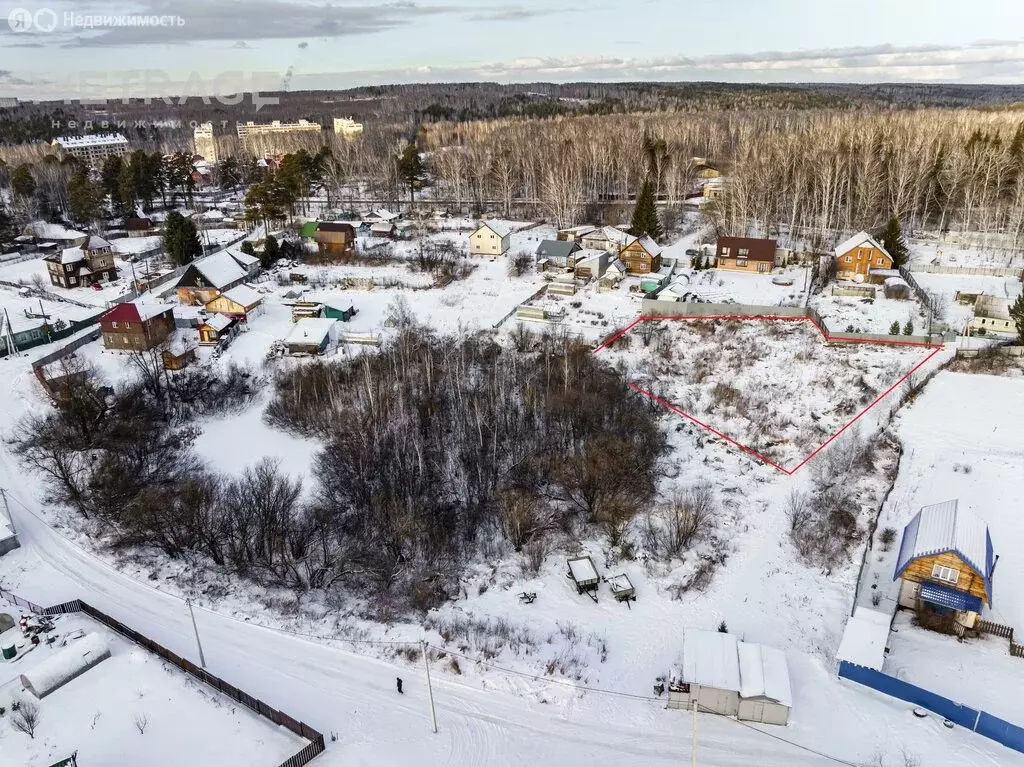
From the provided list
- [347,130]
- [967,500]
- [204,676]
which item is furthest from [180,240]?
[347,130]

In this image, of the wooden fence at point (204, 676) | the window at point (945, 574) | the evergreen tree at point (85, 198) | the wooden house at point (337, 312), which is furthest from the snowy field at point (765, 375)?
the evergreen tree at point (85, 198)

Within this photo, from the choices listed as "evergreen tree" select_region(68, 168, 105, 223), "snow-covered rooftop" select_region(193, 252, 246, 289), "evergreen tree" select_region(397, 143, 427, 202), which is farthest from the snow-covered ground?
"evergreen tree" select_region(397, 143, 427, 202)

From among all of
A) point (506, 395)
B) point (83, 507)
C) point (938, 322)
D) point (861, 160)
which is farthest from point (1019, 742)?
point (861, 160)

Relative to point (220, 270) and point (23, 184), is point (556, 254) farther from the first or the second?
point (23, 184)

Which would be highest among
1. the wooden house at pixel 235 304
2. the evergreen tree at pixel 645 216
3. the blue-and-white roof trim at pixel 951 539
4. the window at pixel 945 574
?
the evergreen tree at pixel 645 216

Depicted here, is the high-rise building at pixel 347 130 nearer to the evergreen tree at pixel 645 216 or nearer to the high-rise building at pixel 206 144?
the high-rise building at pixel 206 144

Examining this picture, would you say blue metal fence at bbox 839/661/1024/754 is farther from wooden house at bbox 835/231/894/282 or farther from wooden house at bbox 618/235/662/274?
wooden house at bbox 618/235/662/274
